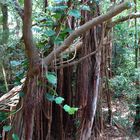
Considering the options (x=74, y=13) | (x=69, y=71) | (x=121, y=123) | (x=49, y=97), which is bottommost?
(x=121, y=123)

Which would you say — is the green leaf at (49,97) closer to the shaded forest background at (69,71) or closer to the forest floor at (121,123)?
the shaded forest background at (69,71)

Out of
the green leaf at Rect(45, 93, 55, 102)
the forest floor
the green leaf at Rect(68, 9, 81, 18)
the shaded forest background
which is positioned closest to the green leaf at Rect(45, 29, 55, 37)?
the shaded forest background

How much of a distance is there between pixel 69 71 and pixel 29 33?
151cm

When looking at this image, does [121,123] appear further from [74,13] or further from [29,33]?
[29,33]

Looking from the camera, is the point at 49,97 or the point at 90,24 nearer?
the point at 90,24

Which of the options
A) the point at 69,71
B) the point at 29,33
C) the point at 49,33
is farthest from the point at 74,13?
the point at 69,71

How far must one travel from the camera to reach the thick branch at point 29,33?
1900 millimetres

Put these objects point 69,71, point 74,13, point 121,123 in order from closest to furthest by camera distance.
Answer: point 74,13, point 69,71, point 121,123

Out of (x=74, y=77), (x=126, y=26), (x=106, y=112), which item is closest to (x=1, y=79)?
(x=74, y=77)

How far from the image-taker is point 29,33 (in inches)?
79.0

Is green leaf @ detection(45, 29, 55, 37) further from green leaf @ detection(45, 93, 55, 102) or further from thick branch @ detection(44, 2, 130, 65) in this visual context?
green leaf @ detection(45, 93, 55, 102)

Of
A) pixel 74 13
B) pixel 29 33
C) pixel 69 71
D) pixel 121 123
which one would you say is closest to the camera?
pixel 29 33

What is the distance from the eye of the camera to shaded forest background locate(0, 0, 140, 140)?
2219 mm

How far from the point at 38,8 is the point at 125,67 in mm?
1702
